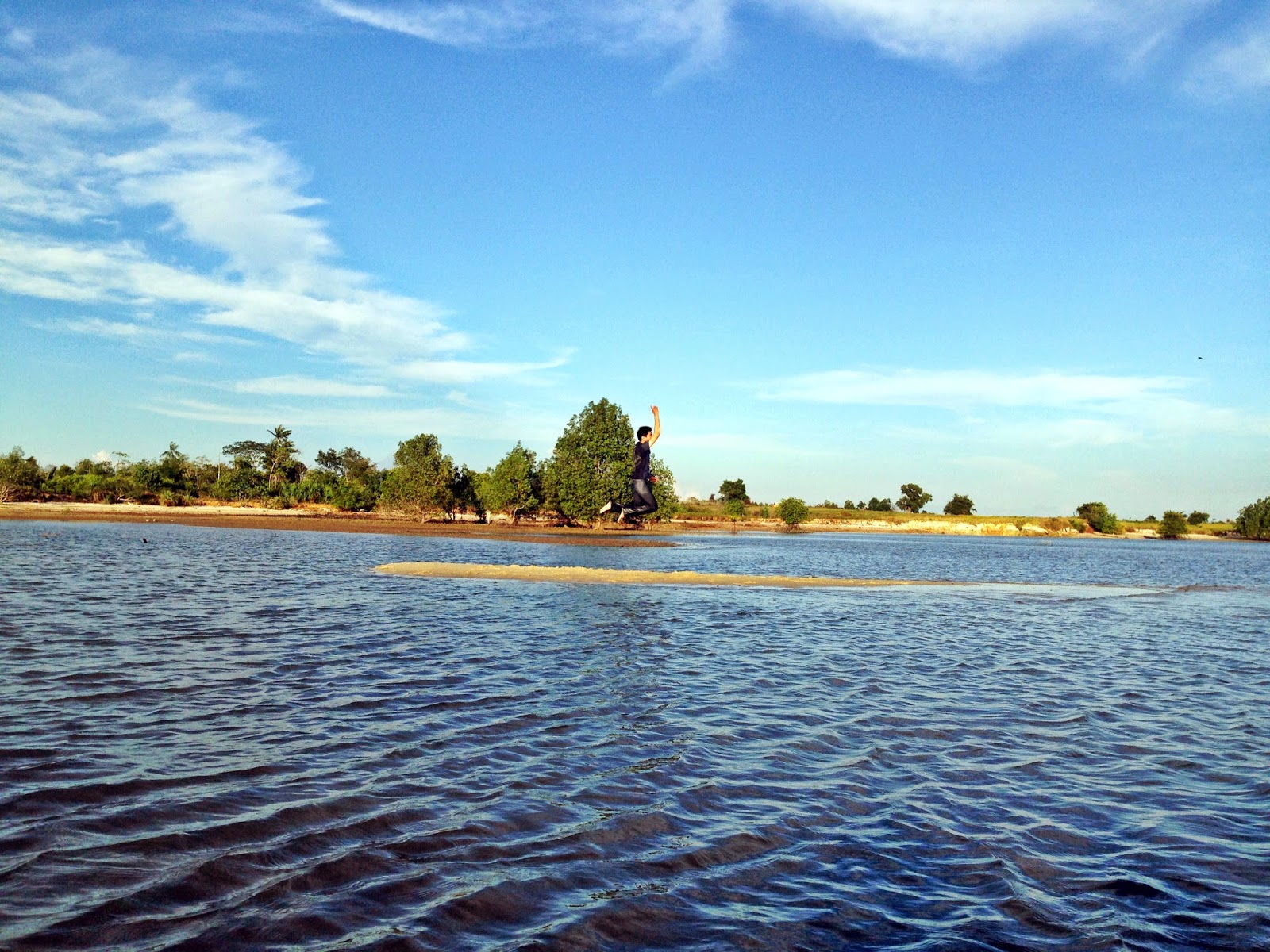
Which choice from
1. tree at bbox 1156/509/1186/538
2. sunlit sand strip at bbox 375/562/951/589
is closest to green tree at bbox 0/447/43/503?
sunlit sand strip at bbox 375/562/951/589

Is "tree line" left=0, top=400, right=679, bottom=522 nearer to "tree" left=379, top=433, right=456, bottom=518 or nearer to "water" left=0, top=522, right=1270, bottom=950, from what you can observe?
"tree" left=379, top=433, right=456, bottom=518

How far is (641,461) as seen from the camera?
22.8m

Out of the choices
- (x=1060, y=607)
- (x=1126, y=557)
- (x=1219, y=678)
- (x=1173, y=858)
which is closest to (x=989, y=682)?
(x=1219, y=678)

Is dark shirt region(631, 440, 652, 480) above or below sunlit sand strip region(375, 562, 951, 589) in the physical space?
above

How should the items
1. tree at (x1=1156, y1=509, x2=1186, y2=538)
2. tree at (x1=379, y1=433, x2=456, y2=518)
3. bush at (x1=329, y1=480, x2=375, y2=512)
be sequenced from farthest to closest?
tree at (x1=1156, y1=509, x2=1186, y2=538) → bush at (x1=329, y1=480, x2=375, y2=512) → tree at (x1=379, y1=433, x2=456, y2=518)

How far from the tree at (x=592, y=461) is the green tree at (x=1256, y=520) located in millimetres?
159990

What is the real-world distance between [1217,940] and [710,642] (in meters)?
14.6

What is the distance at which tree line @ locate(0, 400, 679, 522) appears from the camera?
116m

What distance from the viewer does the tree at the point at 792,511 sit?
553 feet

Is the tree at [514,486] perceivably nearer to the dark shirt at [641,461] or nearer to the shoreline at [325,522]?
the shoreline at [325,522]

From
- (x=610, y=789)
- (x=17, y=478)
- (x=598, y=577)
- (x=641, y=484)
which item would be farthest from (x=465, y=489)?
(x=610, y=789)

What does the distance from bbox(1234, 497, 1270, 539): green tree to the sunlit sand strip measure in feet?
649

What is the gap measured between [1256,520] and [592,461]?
167m

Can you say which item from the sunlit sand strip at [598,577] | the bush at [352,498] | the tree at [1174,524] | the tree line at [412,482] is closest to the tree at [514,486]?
the tree line at [412,482]
